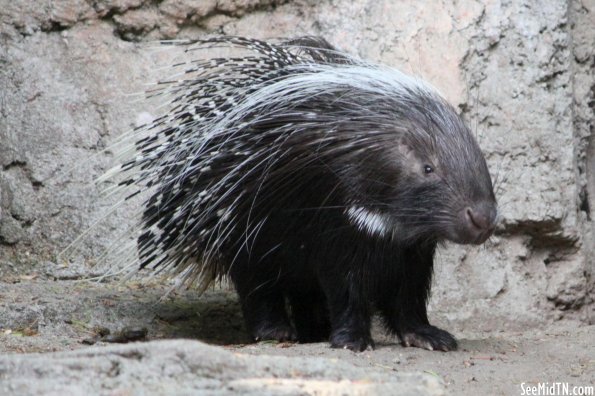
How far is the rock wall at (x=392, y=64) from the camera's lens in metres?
5.23

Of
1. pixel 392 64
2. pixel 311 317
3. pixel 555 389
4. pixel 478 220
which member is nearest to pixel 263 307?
pixel 311 317

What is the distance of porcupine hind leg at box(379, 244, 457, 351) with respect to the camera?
3930mm

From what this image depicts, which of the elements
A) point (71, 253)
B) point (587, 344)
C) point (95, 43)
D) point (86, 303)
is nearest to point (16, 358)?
point (86, 303)

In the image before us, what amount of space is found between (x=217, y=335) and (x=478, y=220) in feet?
5.54

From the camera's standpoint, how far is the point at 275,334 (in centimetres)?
437

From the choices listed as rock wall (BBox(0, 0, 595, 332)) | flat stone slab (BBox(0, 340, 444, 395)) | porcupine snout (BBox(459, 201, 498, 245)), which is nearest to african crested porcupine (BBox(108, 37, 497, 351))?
porcupine snout (BBox(459, 201, 498, 245))

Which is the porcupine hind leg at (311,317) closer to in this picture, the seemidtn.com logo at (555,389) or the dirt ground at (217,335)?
the dirt ground at (217,335)

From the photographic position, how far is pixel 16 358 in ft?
7.96

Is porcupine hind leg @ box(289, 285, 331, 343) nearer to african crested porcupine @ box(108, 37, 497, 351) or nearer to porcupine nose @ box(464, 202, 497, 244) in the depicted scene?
african crested porcupine @ box(108, 37, 497, 351)

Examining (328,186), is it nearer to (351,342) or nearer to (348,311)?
(348,311)

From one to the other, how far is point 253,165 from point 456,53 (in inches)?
72.0

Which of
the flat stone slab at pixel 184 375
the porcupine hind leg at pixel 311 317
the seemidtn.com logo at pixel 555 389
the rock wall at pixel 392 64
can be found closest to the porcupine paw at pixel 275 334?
the porcupine hind leg at pixel 311 317

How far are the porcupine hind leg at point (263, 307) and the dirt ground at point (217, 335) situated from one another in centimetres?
22

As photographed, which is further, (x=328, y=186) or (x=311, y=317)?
(x=311, y=317)
